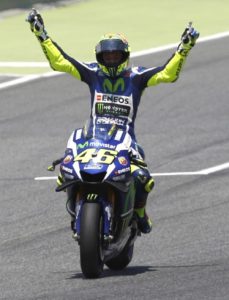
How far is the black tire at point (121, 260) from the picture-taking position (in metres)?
12.0

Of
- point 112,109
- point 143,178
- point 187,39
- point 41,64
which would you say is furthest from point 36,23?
point 41,64

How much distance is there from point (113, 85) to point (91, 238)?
1.85 meters

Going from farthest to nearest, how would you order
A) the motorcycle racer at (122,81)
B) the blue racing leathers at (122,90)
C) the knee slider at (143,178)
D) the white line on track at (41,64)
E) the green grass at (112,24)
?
the green grass at (112,24), the white line on track at (41,64), the blue racing leathers at (122,90), the motorcycle racer at (122,81), the knee slider at (143,178)

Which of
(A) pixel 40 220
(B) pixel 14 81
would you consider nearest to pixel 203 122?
(B) pixel 14 81

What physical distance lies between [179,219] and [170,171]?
2.57 meters

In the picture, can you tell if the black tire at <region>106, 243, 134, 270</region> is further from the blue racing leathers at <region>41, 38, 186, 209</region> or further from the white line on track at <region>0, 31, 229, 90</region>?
the white line on track at <region>0, 31, 229, 90</region>

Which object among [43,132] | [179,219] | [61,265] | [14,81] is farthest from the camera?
[14,81]

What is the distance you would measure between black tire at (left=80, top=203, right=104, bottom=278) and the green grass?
12762 millimetres

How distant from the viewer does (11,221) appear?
1451 centimetres

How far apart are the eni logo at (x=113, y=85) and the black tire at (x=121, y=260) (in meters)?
1.48

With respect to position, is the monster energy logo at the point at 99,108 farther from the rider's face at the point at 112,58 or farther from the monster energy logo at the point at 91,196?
the monster energy logo at the point at 91,196

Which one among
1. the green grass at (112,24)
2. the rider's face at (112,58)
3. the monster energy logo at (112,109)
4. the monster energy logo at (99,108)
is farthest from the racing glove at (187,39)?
the green grass at (112,24)

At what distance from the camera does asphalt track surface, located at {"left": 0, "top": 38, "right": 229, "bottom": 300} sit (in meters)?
10.9

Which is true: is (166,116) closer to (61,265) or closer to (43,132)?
(43,132)
